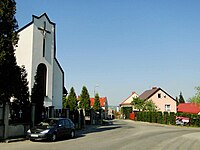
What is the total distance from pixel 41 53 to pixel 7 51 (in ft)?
34.0

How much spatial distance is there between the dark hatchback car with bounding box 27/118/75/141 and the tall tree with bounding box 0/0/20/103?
102 inches

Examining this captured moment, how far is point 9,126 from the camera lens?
19531 mm

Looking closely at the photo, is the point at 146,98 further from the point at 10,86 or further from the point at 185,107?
the point at 10,86

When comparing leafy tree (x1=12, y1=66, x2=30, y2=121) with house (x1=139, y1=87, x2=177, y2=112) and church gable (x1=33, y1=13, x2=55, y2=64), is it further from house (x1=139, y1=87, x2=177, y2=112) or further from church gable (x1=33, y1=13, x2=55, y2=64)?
house (x1=139, y1=87, x2=177, y2=112)

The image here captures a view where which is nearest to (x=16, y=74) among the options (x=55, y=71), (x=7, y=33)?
(x=7, y=33)

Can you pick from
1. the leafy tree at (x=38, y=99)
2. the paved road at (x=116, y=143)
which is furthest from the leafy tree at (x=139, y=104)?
the leafy tree at (x=38, y=99)

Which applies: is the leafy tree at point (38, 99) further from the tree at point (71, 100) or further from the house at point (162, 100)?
the house at point (162, 100)

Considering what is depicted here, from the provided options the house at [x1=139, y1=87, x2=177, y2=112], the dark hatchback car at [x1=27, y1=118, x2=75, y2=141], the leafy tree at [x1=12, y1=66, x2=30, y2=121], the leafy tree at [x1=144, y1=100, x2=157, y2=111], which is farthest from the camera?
the house at [x1=139, y1=87, x2=177, y2=112]

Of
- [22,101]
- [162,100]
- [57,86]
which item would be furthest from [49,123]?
[162,100]

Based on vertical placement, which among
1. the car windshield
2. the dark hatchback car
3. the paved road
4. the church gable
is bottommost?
the paved road

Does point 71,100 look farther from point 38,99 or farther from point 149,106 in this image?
→ point 38,99

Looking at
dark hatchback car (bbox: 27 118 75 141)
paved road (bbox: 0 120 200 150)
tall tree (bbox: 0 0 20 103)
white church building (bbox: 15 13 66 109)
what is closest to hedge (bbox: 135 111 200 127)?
white church building (bbox: 15 13 66 109)

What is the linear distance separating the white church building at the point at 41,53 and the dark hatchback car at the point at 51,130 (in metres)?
8.64

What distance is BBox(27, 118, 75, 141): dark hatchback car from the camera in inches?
728
